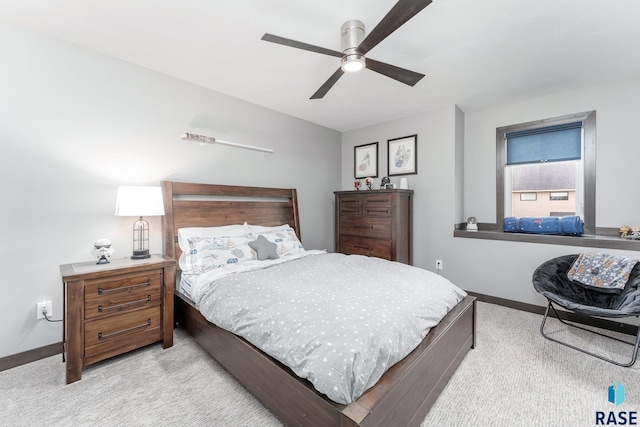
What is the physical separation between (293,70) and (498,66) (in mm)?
1942

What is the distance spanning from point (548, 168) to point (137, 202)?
451cm

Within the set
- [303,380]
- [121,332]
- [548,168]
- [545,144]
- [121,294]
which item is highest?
[545,144]

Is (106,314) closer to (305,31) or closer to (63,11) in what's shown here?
(63,11)

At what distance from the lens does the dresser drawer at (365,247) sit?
11.7 ft

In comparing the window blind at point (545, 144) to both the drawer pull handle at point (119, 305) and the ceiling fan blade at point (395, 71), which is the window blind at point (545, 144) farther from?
the drawer pull handle at point (119, 305)

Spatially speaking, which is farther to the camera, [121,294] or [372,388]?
[121,294]

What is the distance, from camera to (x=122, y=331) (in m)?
2.07

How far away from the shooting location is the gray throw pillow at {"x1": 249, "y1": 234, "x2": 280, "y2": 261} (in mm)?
2721

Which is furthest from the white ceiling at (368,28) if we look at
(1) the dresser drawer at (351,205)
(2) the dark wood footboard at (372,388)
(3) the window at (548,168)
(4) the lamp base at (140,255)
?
(2) the dark wood footboard at (372,388)

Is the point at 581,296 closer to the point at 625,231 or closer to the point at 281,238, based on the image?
the point at 625,231

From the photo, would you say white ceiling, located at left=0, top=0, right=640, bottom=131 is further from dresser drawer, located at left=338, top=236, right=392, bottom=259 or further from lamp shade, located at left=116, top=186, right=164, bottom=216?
dresser drawer, located at left=338, top=236, right=392, bottom=259

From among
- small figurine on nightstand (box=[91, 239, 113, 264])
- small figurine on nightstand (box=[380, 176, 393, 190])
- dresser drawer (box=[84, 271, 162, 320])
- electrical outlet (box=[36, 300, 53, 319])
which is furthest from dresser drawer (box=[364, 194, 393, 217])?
electrical outlet (box=[36, 300, 53, 319])

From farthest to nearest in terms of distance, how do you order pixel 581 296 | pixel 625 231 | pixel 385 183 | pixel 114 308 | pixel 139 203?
pixel 385 183 → pixel 625 231 → pixel 581 296 → pixel 139 203 → pixel 114 308

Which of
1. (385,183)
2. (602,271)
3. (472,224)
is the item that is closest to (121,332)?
(385,183)
